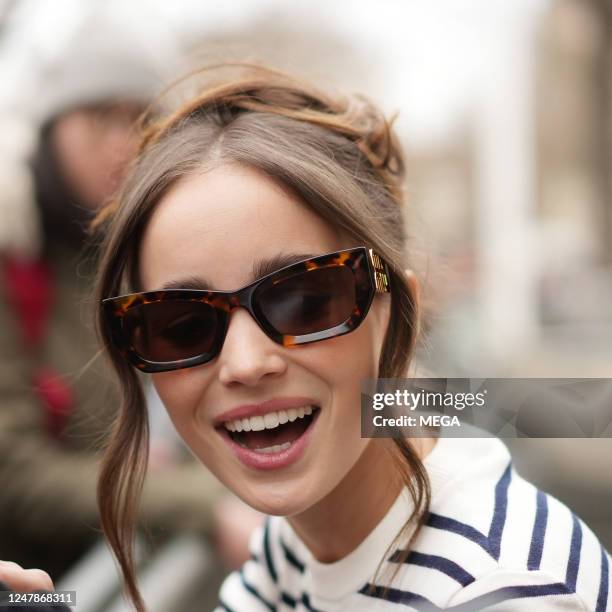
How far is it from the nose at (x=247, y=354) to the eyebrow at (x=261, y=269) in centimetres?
6

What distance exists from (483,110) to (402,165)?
9672 mm

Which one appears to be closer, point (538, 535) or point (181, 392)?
point (538, 535)

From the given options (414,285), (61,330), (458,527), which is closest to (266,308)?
(414,285)

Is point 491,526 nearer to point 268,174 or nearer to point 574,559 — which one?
point 574,559

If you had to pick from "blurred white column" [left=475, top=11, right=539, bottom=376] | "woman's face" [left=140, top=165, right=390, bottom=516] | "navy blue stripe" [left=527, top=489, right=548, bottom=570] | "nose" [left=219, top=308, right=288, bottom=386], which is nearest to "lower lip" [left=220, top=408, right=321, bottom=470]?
"woman's face" [left=140, top=165, right=390, bottom=516]

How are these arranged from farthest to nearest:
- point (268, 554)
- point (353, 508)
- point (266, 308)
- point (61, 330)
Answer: point (61, 330)
point (268, 554)
point (353, 508)
point (266, 308)

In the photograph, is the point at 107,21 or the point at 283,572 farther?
the point at 107,21

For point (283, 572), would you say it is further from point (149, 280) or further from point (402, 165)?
point (402, 165)

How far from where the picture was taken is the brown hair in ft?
3.63

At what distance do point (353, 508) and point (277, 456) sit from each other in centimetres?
21

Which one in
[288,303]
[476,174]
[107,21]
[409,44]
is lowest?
[288,303]

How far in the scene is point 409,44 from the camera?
955 centimetres

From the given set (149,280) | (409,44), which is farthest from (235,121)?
(409,44)

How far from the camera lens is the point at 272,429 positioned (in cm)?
108
